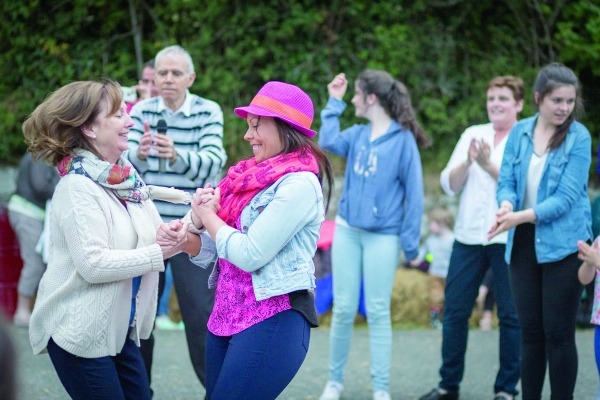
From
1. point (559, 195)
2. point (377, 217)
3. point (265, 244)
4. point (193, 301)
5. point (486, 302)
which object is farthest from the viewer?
point (486, 302)

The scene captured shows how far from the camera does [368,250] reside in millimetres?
5812

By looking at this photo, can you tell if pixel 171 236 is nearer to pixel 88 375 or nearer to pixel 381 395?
pixel 88 375

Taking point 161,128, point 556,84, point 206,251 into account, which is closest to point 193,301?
point 161,128

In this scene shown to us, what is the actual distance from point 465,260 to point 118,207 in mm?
2806

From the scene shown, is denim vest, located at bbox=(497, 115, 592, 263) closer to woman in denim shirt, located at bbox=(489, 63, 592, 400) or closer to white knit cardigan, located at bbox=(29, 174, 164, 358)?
woman in denim shirt, located at bbox=(489, 63, 592, 400)

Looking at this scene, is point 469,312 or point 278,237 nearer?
point 278,237

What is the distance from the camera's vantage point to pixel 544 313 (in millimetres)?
4969

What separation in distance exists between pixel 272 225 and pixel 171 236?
469 mm

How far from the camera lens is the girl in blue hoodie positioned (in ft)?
19.0

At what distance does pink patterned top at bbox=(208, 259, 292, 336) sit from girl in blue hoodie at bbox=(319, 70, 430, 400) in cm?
230

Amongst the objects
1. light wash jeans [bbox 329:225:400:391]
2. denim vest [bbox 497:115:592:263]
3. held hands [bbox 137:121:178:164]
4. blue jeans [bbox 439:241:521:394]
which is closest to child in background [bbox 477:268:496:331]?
blue jeans [bbox 439:241:521:394]

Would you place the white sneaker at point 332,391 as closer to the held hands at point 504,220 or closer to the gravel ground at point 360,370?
the gravel ground at point 360,370

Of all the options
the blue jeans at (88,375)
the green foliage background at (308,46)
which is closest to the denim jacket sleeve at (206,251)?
the blue jeans at (88,375)

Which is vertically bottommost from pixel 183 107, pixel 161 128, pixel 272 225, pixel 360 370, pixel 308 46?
pixel 360 370
